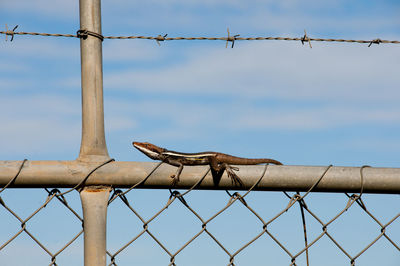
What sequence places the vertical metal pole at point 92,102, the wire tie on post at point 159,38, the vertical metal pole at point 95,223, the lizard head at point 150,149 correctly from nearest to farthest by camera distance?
the vertical metal pole at point 95,223 → the vertical metal pole at point 92,102 → the wire tie on post at point 159,38 → the lizard head at point 150,149

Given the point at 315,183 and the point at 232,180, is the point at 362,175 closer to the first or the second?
the point at 315,183

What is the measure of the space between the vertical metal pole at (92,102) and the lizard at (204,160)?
369 millimetres

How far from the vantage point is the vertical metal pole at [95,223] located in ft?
9.11

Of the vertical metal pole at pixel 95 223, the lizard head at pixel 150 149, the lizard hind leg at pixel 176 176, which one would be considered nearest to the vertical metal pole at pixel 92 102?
the vertical metal pole at pixel 95 223

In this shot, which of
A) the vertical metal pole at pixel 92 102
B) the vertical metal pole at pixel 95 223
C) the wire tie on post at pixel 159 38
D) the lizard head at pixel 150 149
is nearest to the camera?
the vertical metal pole at pixel 95 223

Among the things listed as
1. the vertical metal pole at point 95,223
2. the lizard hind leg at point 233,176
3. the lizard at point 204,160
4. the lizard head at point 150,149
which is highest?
the lizard head at point 150,149

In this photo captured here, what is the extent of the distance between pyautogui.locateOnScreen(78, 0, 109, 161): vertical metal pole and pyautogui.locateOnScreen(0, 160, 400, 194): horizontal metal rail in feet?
0.24

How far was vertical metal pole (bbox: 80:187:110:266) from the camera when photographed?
2.78 m

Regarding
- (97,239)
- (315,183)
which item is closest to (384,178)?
(315,183)

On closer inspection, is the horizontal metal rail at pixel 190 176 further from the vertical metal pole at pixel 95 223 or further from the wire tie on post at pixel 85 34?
the wire tie on post at pixel 85 34

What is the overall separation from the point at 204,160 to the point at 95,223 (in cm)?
175

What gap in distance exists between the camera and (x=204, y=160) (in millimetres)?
4465

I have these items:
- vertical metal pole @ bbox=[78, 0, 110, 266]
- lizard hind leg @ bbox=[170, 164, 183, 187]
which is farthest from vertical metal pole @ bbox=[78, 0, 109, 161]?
lizard hind leg @ bbox=[170, 164, 183, 187]

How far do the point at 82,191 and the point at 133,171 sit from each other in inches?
10.4
